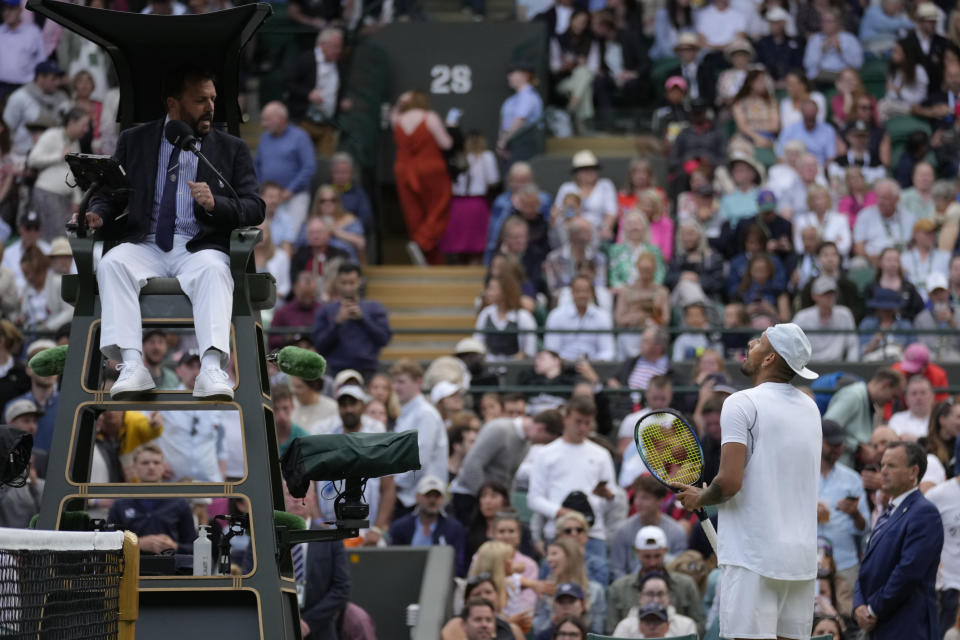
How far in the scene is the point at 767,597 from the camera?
28.1 ft

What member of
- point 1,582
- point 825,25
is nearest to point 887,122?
point 825,25

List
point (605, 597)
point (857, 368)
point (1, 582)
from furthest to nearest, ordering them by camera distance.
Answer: point (857, 368) < point (605, 597) < point (1, 582)

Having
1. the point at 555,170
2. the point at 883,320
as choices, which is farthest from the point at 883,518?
the point at 555,170

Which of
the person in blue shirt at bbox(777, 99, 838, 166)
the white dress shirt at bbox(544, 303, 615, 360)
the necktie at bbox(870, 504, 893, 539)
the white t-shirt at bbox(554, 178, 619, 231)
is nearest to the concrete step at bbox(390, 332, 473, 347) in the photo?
the white t-shirt at bbox(554, 178, 619, 231)

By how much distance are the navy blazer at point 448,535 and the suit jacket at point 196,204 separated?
5.44m

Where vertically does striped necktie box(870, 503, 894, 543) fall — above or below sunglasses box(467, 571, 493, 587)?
above

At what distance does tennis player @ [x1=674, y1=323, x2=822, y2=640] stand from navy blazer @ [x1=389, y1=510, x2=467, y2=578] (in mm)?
5726

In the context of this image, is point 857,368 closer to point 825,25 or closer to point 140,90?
point 825,25

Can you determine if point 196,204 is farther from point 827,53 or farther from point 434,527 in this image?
point 827,53

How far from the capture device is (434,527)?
14.4 metres

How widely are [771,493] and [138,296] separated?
3207 millimetres

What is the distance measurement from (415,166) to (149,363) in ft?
25.0

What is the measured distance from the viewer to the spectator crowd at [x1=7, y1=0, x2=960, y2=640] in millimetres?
13680

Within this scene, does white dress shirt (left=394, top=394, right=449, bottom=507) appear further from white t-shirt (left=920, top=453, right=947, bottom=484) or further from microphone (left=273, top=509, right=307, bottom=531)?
microphone (left=273, top=509, right=307, bottom=531)
